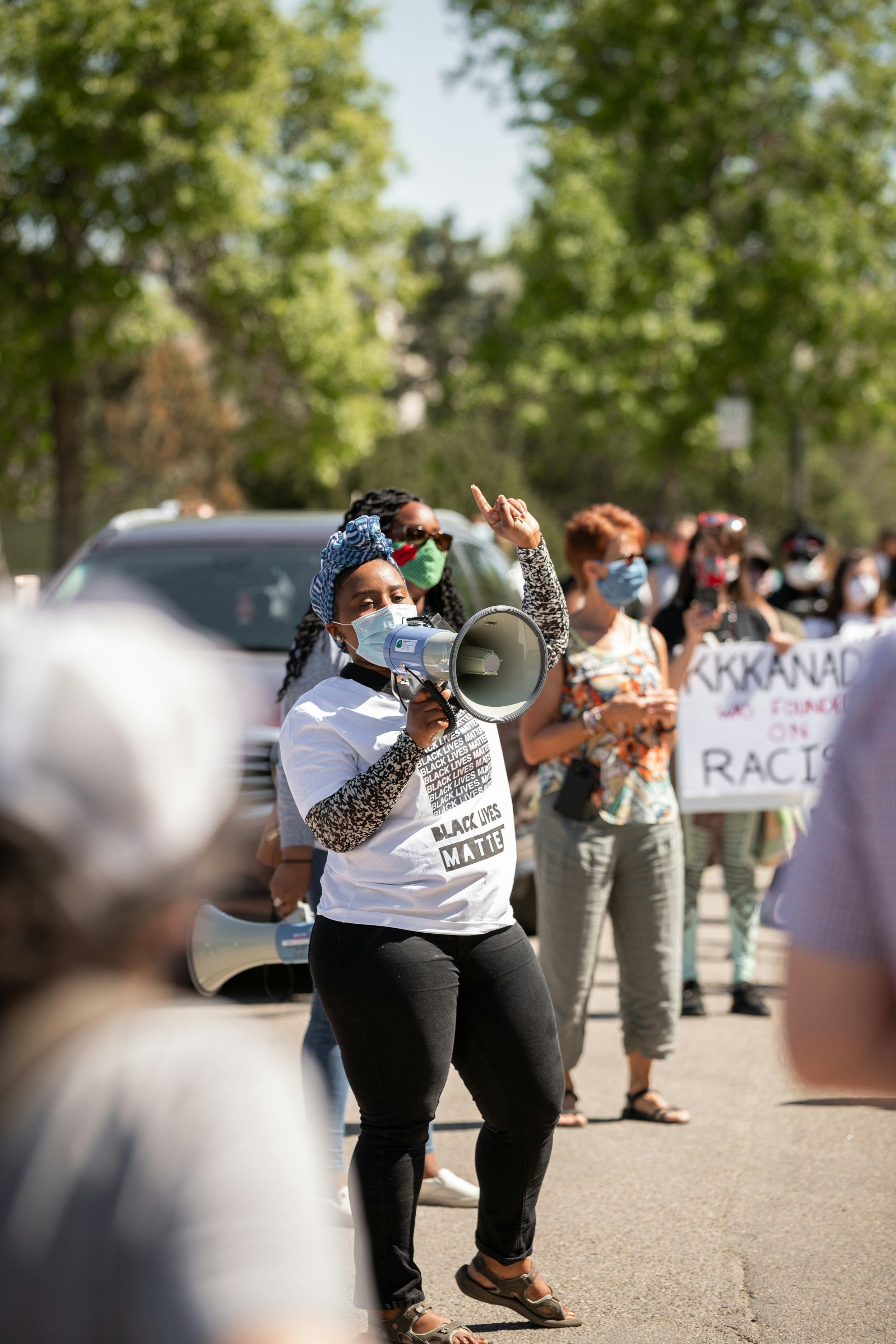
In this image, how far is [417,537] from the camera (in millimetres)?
4062

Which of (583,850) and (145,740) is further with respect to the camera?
(583,850)

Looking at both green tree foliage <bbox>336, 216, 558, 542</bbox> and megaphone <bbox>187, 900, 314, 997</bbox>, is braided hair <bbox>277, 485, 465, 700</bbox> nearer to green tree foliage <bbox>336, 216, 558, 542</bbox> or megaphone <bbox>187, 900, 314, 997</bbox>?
megaphone <bbox>187, 900, 314, 997</bbox>

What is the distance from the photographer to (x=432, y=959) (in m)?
3.16

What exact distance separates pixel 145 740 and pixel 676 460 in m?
25.4

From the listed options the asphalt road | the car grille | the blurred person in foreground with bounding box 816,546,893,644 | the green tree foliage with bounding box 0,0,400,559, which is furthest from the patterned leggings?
the green tree foliage with bounding box 0,0,400,559

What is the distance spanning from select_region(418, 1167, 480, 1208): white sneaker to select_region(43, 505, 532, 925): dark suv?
6.11ft

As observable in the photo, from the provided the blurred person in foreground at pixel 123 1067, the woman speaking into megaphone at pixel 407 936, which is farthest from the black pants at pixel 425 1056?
the blurred person in foreground at pixel 123 1067

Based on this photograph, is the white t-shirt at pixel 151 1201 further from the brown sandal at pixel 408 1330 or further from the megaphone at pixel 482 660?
the brown sandal at pixel 408 1330

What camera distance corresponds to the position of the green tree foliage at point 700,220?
2444cm

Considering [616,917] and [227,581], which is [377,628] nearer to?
[616,917]

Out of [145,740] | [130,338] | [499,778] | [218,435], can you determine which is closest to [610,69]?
[130,338]

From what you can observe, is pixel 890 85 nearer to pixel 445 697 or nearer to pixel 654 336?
pixel 654 336

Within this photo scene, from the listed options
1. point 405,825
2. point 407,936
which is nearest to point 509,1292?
point 407,936

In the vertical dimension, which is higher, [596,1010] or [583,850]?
[583,850]
